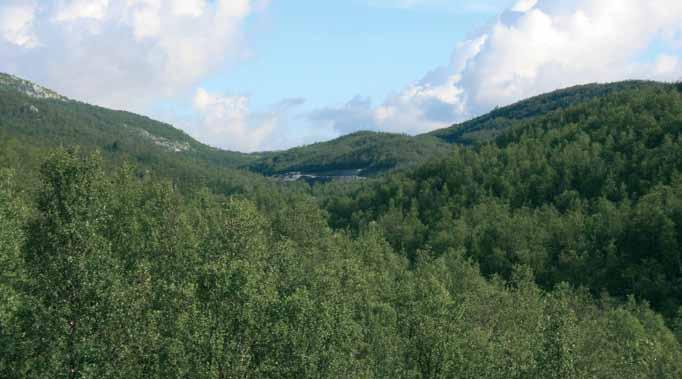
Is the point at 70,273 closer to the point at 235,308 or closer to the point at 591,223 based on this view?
the point at 235,308

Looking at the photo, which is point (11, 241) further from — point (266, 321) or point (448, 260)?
point (448, 260)

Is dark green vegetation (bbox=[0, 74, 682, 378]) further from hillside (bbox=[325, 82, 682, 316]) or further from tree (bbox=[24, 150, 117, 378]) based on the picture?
hillside (bbox=[325, 82, 682, 316])

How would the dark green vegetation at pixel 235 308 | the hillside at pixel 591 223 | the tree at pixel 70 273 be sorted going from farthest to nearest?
the hillside at pixel 591 223 → the dark green vegetation at pixel 235 308 → the tree at pixel 70 273

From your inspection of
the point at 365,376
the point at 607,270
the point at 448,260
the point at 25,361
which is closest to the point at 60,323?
the point at 25,361

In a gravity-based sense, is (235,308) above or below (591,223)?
above

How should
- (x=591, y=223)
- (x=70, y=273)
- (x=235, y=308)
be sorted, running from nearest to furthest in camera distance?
(x=70, y=273), (x=235, y=308), (x=591, y=223)

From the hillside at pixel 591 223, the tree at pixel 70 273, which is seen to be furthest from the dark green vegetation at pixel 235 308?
the hillside at pixel 591 223

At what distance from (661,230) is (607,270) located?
15933 mm

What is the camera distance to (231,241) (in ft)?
186

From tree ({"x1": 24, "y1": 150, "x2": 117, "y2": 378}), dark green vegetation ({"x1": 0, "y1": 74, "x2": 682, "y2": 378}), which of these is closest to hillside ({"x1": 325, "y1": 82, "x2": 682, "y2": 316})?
dark green vegetation ({"x1": 0, "y1": 74, "x2": 682, "y2": 378})

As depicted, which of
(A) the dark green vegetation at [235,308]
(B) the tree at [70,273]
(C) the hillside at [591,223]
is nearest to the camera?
(B) the tree at [70,273]

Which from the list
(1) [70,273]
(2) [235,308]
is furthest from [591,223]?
(1) [70,273]

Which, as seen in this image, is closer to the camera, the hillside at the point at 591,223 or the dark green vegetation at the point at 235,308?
the dark green vegetation at the point at 235,308

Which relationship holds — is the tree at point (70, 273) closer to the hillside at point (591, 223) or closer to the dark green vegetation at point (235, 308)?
the dark green vegetation at point (235, 308)
